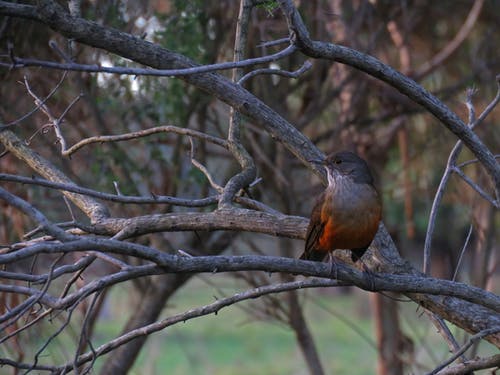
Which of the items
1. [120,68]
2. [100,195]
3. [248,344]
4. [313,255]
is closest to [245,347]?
[248,344]

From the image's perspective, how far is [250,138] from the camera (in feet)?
20.2

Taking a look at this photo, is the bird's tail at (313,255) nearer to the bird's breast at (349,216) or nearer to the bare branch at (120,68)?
the bird's breast at (349,216)

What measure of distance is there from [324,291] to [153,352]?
57.1 feet

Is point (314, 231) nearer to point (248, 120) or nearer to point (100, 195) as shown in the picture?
point (100, 195)

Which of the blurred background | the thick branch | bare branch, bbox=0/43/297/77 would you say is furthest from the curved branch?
the blurred background

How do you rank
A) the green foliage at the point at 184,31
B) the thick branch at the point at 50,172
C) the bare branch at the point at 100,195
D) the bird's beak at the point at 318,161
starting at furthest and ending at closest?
the green foliage at the point at 184,31 → the bird's beak at the point at 318,161 → the thick branch at the point at 50,172 → the bare branch at the point at 100,195

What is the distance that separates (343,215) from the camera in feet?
12.2

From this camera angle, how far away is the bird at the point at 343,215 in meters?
3.62

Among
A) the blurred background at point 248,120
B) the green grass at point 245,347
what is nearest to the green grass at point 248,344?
the green grass at point 245,347

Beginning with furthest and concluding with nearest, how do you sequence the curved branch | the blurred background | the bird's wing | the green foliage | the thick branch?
the blurred background < the green foliage < the bird's wing < the thick branch < the curved branch

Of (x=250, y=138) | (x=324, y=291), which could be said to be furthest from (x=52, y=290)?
(x=324, y=291)

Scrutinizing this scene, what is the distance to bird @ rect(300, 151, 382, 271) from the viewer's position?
11.9 feet

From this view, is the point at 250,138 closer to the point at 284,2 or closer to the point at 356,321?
the point at 284,2

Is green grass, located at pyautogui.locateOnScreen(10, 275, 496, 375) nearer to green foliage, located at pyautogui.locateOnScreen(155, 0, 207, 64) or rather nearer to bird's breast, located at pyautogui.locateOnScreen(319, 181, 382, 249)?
green foliage, located at pyautogui.locateOnScreen(155, 0, 207, 64)
